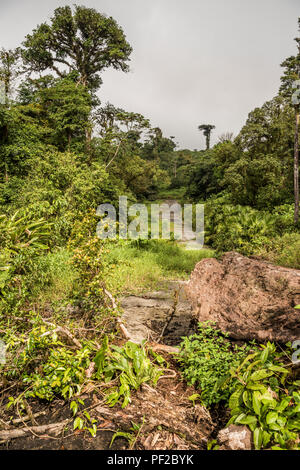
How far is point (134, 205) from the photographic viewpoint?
14.8 m

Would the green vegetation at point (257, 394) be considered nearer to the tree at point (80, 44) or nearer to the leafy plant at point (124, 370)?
the leafy plant at point (124, 370)

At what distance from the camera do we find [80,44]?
16.7m

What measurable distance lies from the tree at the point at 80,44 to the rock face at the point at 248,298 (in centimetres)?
1621

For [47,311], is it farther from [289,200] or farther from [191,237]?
[289,200]

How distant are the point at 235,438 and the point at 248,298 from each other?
2305 mm

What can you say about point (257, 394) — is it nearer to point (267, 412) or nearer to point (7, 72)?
point (267, 412)

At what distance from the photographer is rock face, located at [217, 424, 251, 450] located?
1588 millimetres

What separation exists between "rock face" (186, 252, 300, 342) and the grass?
1.55m

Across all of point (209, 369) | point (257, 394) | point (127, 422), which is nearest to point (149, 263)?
point (209, 369)

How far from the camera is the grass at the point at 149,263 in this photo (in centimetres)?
599

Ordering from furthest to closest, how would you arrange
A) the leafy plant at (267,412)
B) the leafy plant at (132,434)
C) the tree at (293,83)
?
the tree at (293,83), the leafy plant at (132,434), the leafy plant at (267,412)

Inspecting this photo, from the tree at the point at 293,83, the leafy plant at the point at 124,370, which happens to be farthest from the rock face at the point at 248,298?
the tree at the point at 293,83

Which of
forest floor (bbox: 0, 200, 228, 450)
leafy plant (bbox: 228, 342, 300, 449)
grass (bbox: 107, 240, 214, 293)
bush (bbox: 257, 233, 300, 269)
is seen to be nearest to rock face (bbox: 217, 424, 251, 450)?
leafy plant (bbox: 228, 342, 300, 449)

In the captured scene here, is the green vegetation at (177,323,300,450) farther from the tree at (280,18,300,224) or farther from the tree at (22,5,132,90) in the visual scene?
the tree at (22,5,132,90)
